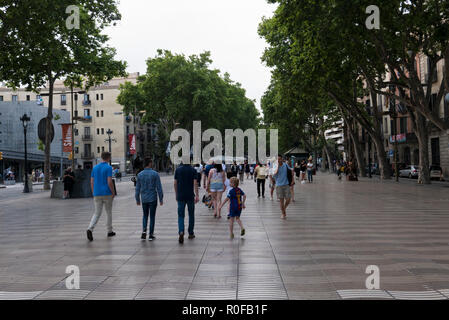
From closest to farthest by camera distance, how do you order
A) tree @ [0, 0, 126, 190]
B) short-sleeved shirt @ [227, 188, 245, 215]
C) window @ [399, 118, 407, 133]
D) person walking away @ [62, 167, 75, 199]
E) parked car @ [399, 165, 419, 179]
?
short-sleeved shirt @ [227, 188, 245, 215], tree @ [0, 0, 126, 190], person walking away @ [62, 167, 75, 199], parked car @ [399, 165, 419, 179], window @ [399, 118, 407, 133]

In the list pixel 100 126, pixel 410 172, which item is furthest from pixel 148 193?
pixel 100 126

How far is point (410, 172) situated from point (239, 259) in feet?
115

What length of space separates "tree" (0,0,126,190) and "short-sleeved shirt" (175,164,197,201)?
10.9 meters

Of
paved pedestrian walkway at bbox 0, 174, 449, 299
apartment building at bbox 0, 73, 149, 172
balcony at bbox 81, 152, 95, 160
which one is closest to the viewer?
paved pedestrian walkway at bbox 0, 174, 449, 299

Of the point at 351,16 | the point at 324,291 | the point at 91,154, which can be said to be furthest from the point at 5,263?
the point at 91,154

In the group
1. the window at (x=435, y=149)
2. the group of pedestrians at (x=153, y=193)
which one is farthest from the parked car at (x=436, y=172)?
the group of pedestrians at (x=153, y=193)

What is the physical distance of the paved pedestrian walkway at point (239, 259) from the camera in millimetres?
5113

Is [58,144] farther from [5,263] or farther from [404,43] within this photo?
[5,263]

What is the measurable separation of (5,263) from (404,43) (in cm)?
1975

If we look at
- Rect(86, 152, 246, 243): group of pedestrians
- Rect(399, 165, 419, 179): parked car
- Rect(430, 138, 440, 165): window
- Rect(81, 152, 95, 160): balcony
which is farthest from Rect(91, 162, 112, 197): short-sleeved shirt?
Rect(81, 152, 95, 160): balcony

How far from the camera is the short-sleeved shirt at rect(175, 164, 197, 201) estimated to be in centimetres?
882

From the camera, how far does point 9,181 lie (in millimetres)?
44656

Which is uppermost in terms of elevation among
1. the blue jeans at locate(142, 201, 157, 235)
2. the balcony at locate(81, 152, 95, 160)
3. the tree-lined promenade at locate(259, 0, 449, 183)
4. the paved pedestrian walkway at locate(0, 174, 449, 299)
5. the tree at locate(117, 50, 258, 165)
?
the tree at locate(117, 50, 258, 165)

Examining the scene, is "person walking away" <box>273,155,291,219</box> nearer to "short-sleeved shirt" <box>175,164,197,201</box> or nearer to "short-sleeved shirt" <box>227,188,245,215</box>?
"short-sleeved shirt" <box>227,188,245,215</box>
